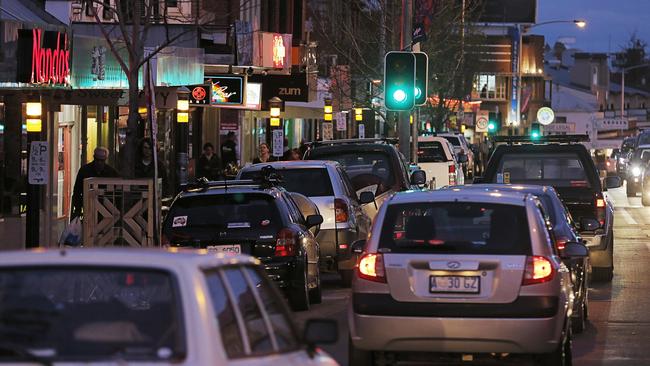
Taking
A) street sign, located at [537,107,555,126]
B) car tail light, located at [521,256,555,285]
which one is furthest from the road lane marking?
car tail light, located at [521,256,555,285]

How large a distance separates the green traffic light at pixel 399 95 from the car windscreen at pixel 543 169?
16.5ft

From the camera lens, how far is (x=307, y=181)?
19453mm

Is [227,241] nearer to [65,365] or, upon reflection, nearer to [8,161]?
[8,161]

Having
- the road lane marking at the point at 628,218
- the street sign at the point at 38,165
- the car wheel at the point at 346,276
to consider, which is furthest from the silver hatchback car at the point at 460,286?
the road lane marking at the point at 628,218

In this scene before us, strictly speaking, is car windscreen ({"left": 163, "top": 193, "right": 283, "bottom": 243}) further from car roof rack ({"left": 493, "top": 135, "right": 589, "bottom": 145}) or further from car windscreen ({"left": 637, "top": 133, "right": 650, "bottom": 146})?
car windscreen ({"left": 637, "top": 133, "right": 650, "bottom": 146})

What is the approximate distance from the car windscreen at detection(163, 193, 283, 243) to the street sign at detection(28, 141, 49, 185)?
346cm

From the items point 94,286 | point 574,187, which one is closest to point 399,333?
point 94,286

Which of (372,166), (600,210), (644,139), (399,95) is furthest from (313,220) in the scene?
(644,139)

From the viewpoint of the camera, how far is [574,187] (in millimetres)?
19312

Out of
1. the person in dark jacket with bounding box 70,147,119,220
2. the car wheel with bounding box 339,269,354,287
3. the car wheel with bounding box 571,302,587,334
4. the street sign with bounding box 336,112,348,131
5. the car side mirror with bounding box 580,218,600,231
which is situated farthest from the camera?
the street sign with bounding box 336,112,348,131

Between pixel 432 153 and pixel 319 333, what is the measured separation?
31423 millimetres

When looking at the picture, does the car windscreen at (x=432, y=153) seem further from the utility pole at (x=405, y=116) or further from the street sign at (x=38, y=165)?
the street sign at (x=38, y=165)

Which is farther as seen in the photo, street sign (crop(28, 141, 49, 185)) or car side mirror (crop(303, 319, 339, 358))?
street sign (crop(28, 141, 49, 185))

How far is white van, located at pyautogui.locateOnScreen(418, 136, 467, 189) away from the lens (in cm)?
3622
